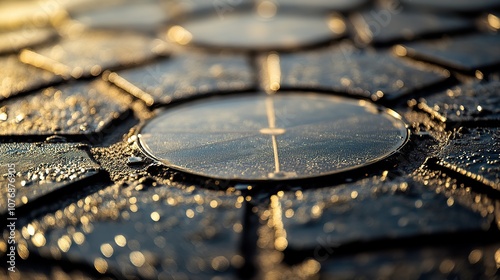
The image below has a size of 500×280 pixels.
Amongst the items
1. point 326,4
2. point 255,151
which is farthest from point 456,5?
point 255,151

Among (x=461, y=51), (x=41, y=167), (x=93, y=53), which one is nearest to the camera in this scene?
(x=41, y=167)

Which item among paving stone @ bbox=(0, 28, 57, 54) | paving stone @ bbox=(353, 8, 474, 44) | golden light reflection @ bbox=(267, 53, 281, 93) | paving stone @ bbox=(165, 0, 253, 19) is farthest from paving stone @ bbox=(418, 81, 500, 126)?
paving stone @ bbox=(0, 28, 57, 54)

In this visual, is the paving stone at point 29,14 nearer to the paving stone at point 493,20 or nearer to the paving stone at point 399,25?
the paving stone at point 399,25

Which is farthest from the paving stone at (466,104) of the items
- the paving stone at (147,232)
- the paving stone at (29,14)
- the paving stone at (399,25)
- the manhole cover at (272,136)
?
the paving stone at (29,14)

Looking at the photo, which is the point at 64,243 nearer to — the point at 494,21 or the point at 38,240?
the point at 38,240

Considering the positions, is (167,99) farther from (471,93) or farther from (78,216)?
(471,93)

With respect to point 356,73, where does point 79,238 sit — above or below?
above

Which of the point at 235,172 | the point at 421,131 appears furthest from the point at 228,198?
the point at 421,131
